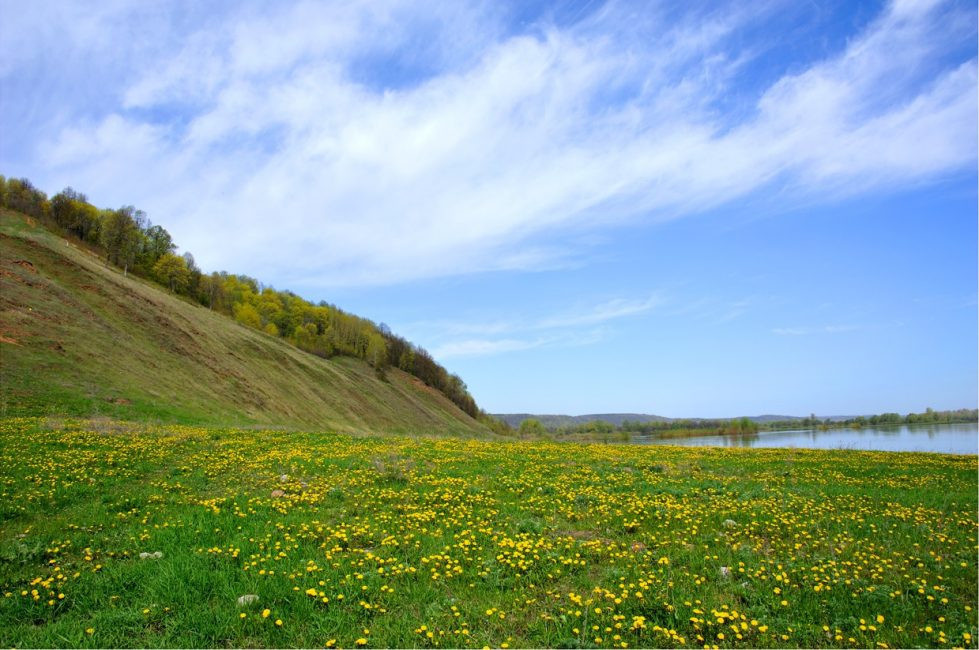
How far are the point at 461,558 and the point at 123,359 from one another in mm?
43934

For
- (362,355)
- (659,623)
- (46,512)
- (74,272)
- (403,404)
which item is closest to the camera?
(659,623)

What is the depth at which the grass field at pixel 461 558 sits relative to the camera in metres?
5.89

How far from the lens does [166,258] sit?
364 feet

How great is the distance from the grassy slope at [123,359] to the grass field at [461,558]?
21513mm

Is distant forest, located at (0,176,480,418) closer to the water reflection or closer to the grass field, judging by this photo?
the water reflection

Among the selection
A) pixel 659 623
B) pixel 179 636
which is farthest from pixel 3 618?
pixel 659 623

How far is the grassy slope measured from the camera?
31.7m

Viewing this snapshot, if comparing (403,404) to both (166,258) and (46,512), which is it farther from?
(46,512)

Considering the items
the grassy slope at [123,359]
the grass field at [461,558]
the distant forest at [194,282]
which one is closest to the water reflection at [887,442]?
the grass field at [461,558]

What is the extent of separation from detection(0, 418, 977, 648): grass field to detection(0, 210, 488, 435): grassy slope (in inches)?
847

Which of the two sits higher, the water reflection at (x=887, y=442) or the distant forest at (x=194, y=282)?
the distant forest at (x=194, y=282)

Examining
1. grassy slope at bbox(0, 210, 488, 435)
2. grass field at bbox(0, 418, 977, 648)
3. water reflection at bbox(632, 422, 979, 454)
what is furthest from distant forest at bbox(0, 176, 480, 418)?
grass field at bbox(0, 418, 977, 648)

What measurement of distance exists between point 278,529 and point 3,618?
3471 millimetres

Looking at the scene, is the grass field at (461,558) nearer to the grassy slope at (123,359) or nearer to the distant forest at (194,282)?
the grassy slope at (123,359)
